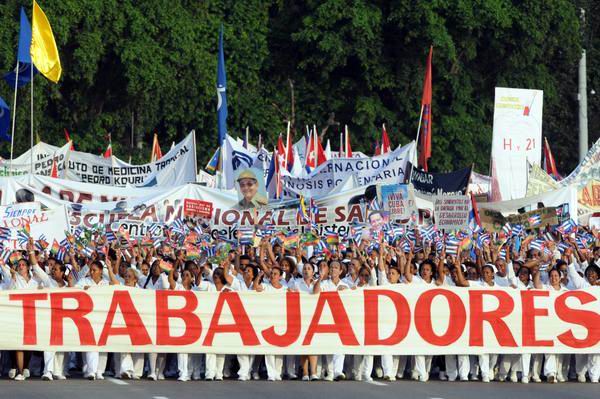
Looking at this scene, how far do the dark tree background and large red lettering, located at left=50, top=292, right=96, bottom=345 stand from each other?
26.8m

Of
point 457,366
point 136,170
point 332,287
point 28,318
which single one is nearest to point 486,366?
point 457,366

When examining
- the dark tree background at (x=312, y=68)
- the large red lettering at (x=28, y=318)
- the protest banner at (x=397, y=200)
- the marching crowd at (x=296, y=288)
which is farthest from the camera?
the dark tree background at (x=312, y=68)

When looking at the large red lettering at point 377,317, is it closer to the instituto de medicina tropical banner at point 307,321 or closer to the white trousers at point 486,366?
the instituto de medicina tropical banner at point 307,321

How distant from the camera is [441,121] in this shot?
2026 inches

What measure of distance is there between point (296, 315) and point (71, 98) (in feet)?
96.0

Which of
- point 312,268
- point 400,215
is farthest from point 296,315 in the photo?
point 400,215

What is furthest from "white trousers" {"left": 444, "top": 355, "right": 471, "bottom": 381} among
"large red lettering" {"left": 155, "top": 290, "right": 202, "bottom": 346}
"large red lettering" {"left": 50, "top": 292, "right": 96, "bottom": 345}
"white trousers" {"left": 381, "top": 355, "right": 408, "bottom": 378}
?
"large red lettering" {"left": 50, "top": 292, "right": 96, "bottom": 345}

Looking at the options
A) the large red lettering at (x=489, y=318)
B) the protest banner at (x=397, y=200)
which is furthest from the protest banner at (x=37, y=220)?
the large red lettering at (x=489, y=318)

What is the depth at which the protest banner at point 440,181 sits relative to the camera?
97.8 ft

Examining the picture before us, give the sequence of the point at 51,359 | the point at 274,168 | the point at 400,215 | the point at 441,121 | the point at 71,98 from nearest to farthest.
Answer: the point at 51,359 < the point at 400,215 < the point at 274,168 < the point at 71,98 < the point at 441,121

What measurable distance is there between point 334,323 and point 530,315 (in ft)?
7.13

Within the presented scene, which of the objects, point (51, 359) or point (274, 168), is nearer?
point (51, 359)

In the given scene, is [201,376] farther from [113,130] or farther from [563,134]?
[563,134]

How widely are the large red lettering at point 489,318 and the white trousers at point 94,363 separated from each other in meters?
4.01
